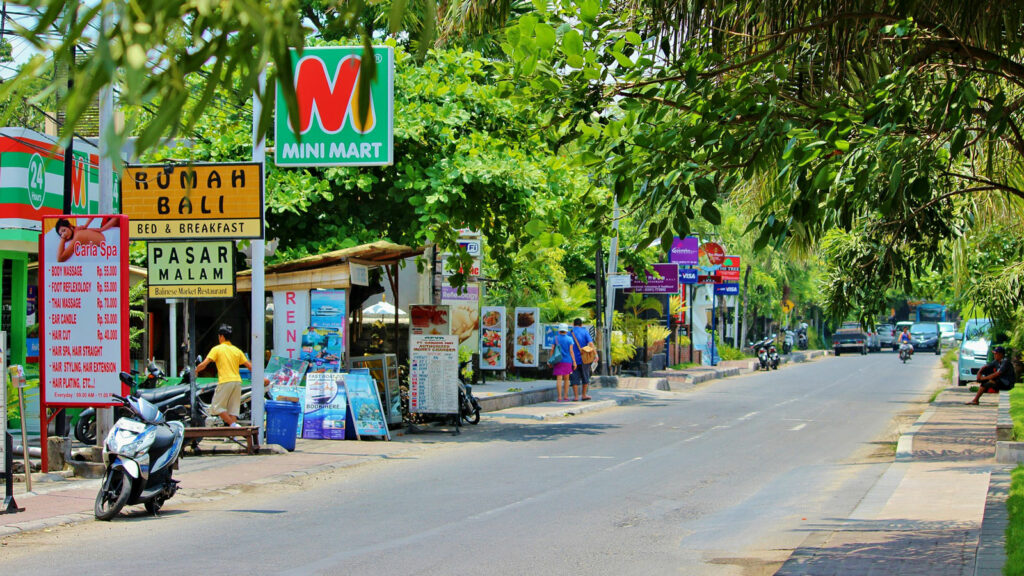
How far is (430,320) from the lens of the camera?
19.2 metres

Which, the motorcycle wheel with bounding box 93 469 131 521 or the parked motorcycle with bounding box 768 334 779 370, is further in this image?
the parked motorcycle with bounding box 768 334 779 370

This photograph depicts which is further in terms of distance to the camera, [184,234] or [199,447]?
[199,447]

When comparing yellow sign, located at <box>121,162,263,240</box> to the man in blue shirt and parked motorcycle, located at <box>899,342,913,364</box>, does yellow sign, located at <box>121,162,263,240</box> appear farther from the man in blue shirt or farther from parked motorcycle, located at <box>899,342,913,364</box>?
parked motorcycle, located at <box>899,342,913,364</box>

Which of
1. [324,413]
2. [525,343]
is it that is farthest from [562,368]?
[324,413]

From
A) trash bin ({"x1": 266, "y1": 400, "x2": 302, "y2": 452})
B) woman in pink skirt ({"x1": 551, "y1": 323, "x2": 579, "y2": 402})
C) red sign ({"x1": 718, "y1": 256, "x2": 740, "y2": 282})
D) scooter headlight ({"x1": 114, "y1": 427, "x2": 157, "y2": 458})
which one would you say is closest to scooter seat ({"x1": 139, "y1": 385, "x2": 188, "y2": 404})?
trash bin ({"x1": 266, "y1": 400, "x2": 302, "y2": 452})

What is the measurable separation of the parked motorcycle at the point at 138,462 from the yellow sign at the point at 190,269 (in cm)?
431

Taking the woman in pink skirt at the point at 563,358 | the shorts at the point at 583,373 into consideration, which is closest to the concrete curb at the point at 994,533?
the woman in pink skirt at the point at 563,358

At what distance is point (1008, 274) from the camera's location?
782 inches

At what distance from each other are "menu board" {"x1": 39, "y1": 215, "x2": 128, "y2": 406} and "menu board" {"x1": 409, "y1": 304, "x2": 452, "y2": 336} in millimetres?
7949

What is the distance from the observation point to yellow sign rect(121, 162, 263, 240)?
555 inches

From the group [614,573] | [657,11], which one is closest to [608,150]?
[657,11]

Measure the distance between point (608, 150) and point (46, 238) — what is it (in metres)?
7.06

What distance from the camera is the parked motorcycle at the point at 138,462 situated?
32.0 feet

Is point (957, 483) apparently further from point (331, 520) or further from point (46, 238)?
point (46, 238)
